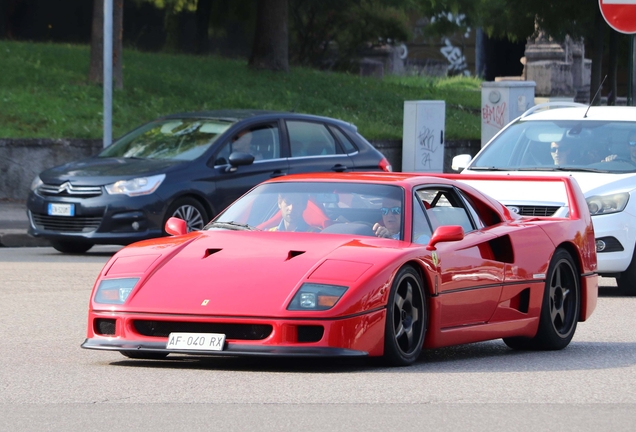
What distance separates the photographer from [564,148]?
43.8 ft

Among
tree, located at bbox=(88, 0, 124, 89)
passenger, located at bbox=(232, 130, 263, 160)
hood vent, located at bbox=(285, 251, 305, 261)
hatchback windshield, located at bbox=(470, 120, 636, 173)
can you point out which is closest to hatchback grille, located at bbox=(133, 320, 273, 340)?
hood vent, located at bbox=(285, 251, 305, 261)

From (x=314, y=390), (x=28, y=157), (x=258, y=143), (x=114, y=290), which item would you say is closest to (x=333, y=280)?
(x=314, y=390)

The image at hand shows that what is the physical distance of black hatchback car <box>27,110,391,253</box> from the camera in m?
15.0

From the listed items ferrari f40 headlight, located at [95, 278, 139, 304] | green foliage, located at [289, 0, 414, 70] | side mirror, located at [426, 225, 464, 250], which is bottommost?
ferrari f40 headlight, located at [95, 278, 139, 304]

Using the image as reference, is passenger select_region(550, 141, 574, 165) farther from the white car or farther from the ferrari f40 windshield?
the ferrari f40 windshield

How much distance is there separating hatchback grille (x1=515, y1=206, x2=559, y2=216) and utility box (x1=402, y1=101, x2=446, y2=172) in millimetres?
14173

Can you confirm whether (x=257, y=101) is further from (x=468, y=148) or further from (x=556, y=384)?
(x=556, y=384)

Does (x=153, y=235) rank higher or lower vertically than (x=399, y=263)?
lower

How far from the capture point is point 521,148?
13578 mm

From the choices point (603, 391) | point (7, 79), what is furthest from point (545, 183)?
point (7, 79)

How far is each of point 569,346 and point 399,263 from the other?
230 cm

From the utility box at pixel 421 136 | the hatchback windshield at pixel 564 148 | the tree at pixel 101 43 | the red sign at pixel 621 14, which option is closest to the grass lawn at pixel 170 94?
Result: the tree at pixel 101 43

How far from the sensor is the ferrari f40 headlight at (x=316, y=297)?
24.1ft

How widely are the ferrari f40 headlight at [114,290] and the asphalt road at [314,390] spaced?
391 millimetres
